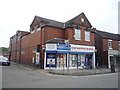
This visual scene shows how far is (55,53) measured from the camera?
20.6 meters

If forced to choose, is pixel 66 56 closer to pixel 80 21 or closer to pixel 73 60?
pixel 73 60

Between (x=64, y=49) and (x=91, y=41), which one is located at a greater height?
(x=91, y=41)

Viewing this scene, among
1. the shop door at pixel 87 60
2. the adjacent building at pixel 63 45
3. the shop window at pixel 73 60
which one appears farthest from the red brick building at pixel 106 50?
the shop window at pixel 73 60

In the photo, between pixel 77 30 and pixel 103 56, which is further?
pixel 103 56

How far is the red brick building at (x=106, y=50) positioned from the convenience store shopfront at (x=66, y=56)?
13.0ft

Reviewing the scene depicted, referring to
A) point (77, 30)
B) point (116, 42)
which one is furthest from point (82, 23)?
point (116, 42)

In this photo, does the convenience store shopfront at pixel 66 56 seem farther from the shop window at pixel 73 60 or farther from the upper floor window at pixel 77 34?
the upper floor window at pixel 77 34

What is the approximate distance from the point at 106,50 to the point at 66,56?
10.1m

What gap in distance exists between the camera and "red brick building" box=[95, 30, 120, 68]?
26.1 metres

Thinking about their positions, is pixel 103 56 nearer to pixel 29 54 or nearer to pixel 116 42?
pixel 116 42

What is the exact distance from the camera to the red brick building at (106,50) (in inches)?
1027

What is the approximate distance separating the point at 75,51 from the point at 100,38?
9035 millimetres

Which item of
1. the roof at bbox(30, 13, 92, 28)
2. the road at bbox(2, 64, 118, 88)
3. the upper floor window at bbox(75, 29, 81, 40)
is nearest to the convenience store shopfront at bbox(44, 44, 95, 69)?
the upper floor window at bbox(75, 29, 81, 40)

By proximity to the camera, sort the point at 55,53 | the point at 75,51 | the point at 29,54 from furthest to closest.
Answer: the point at 29,54 → the point at 75,51 → the point at 55,53
